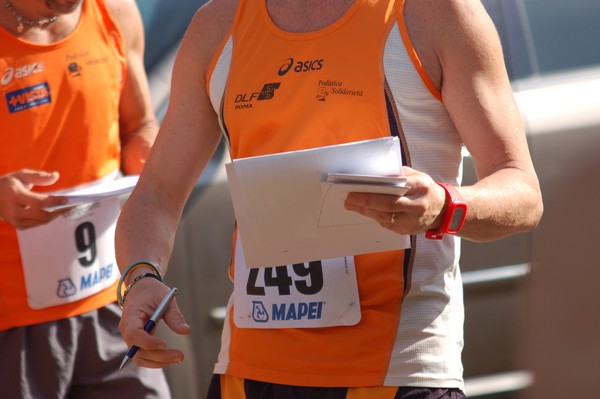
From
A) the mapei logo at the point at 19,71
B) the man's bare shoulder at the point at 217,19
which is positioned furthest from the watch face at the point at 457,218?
the mapei logo at the point at 19,71

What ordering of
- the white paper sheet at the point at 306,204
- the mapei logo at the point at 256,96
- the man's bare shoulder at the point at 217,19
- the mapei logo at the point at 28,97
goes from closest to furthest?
the white paper sheet at the point at 306,204
the mapei logo at the point at 256,96
the man's bare shoulder at the point at 217,19
the mapei logo at the point at 28,97

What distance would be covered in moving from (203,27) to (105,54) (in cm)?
96

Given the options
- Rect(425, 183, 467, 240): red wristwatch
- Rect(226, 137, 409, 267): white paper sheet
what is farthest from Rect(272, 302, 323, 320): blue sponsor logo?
Rect(425, 183, 467, 240): red wristwatch

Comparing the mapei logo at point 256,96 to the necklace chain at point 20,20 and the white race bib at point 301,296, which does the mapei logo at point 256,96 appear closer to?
the white race bib at point 301,296

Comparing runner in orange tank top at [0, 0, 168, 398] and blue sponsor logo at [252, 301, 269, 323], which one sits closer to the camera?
blue sponsor logo at [252, 301, 269, 323]

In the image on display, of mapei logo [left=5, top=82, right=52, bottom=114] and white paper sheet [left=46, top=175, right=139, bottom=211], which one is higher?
mapei logo [left=5, top=82, right=52, bottom=114]

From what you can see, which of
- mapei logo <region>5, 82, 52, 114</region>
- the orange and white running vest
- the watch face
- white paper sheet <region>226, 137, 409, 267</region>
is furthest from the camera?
mapei logo <region>5, 82, 52, 114</region>

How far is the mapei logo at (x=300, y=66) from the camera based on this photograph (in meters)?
2.28

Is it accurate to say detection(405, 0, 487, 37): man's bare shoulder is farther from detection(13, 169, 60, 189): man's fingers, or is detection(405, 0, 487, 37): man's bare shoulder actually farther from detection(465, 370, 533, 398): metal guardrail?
detection(465, 370, 533, 398): metal guardrail

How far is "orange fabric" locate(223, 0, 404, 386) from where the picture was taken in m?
2.23

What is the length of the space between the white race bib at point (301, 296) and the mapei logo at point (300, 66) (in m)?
0.41

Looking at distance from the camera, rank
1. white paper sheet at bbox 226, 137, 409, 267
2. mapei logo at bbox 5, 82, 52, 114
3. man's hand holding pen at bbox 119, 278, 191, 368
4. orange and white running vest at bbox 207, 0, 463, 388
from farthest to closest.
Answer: mapei logo at bbox 5, 82, 52, 114
orange and white running vest at bbox 207, 0, 463, 388
man's hand holding pen at bbox 119, 278, 191, 368
white paper sheet at bbox 226, 137, 409, 267

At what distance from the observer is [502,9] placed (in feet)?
13.9

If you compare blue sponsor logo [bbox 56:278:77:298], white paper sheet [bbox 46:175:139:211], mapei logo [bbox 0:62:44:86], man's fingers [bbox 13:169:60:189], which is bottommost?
blue sponsor logo [bbox 56:278:77:298]
